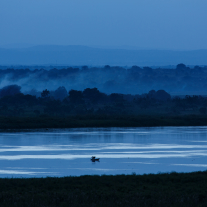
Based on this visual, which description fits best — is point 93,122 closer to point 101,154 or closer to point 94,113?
point 94,113

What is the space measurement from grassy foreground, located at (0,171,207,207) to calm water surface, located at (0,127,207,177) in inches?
122

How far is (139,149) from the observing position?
2508 centimetres

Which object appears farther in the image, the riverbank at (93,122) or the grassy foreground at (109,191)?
the riverbank at (93,122)

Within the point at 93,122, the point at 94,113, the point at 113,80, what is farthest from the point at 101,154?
the point at 113,80

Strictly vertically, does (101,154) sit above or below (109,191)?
above

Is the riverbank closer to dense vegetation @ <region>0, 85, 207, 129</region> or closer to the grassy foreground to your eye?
dense vegetation @ <region>0, 85, 207, 129</region>

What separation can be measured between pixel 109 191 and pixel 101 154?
10716mm

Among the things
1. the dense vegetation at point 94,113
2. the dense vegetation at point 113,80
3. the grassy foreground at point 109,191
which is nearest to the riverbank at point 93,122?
the dense vegetation at point 94,113

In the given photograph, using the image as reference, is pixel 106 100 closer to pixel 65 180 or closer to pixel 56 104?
pixel 56 104

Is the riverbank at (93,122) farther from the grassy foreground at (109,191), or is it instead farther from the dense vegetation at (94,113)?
the grassy foreground at (109,191)

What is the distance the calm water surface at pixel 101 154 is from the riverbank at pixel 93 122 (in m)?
7.83

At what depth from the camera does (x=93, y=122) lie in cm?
4278

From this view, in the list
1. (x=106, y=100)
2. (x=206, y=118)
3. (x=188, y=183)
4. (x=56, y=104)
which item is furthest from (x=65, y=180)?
(x=106, y=100)

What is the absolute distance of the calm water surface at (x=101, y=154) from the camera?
57.2 ft
